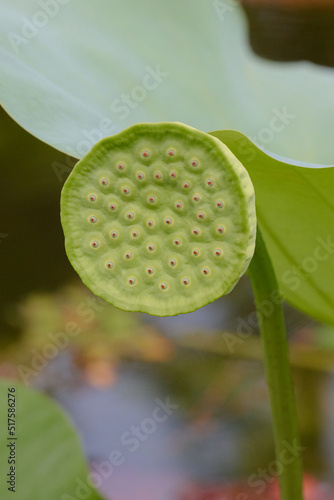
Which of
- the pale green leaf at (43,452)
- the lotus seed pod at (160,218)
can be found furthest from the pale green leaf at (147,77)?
the pale green leaf at (43,452)

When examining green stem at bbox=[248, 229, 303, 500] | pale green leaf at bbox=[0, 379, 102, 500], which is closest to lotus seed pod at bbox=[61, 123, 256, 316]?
green stem at bbox=[248, 229, 303, 500]

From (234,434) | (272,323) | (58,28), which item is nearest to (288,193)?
(272,323)

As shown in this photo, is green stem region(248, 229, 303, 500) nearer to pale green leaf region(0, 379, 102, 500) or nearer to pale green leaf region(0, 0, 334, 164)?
pale green leaf region(0, 0, 334, 164)

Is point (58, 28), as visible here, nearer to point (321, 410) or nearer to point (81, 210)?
point (81, 210)

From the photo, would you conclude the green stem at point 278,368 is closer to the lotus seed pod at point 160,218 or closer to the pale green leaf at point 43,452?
the lotus seed pod at point 160,218

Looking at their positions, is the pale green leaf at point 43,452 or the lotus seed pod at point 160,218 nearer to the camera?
the lotus seed pod at point 160,218
